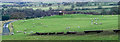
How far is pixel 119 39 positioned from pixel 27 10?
28.4 meters

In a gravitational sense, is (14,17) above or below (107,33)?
below

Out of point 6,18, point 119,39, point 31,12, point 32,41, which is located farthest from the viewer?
point 31,12

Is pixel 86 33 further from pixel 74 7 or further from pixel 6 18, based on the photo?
pixel 74 7

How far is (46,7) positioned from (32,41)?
30.5 m

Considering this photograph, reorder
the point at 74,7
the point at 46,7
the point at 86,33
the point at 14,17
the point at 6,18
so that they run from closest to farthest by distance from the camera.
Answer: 1. the point at 86,33
2. the point at 6,18
3. the point at 14,17
4. the point at 74,7
5. the point at 46,7

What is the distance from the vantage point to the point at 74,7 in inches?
1473

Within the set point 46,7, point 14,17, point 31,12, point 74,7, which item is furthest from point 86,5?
point 14,17

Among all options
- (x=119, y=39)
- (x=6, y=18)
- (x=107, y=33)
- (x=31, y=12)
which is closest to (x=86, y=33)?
(x=107, y=33)

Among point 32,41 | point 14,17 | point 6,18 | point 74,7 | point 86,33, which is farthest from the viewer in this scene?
point 74,7

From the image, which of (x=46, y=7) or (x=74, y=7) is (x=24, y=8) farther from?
(x=74, y=7)

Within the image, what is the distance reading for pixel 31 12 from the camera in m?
35.0

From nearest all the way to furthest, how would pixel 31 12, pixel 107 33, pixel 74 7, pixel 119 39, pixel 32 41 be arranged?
pixel 119 39
pixel 32 41
pixel 107 33
pixel 31 12
pixel 74 7

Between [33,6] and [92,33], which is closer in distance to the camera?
[92,33]

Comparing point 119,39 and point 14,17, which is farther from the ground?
point 119,39
